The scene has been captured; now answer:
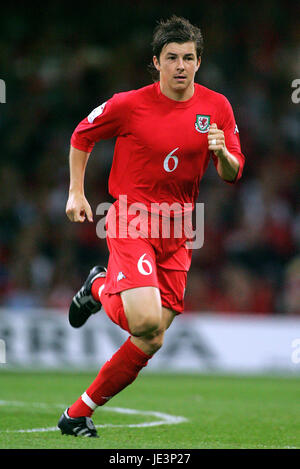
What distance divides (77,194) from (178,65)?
100 cm

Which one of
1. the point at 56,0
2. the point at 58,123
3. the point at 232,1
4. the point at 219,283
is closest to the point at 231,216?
the point at 219,283

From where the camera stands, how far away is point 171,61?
5266 millimetres

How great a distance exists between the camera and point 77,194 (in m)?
5.26

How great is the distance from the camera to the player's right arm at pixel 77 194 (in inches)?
204

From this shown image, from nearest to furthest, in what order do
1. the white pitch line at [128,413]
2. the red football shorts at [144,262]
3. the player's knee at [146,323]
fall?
1. the player's knee at [146,323]
2. the red football shorts at [144,262]
3. the white pitch line at [128,413]

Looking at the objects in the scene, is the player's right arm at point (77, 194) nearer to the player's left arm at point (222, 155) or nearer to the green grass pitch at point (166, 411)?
the player's left arm at point (222, 155)

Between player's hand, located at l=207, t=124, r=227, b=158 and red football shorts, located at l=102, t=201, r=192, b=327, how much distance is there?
639 mm

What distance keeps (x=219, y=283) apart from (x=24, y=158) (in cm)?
412

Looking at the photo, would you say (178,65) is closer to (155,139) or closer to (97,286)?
(155,139)

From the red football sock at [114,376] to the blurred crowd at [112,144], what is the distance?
698 cm

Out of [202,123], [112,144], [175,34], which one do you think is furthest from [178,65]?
[112,144]

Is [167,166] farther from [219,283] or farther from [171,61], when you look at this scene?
[219,283]

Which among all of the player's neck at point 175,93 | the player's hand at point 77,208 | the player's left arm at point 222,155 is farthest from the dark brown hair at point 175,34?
the player's hand at point 77,208

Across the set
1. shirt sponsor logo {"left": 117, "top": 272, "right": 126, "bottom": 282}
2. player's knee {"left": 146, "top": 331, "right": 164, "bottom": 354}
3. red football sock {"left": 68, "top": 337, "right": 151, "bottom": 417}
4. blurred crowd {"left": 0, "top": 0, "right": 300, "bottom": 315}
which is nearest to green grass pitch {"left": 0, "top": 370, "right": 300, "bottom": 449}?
red football sock {"left": 68, "top": 337, "right": 151, "bottom": 417}
